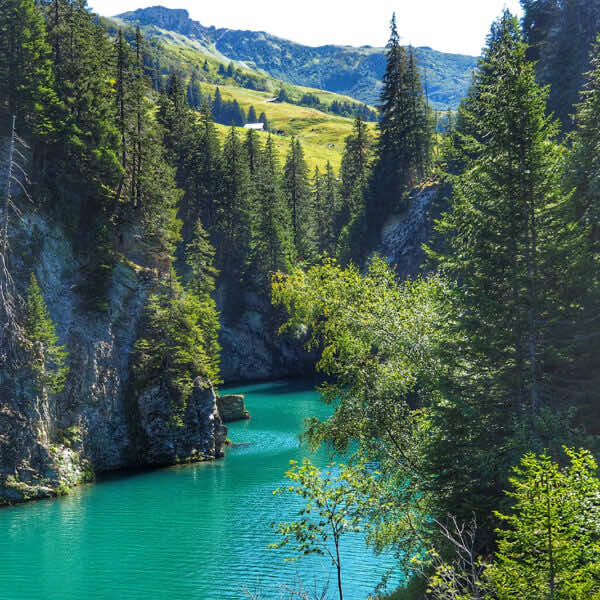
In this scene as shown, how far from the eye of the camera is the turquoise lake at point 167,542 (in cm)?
2344

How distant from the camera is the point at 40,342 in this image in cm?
3544

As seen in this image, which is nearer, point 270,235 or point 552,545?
point 552,545

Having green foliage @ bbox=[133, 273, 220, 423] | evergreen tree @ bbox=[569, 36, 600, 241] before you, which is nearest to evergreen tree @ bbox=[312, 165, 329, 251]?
green foliage @ bbox=[133, 273, 220, 423]

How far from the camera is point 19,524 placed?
30.3 m

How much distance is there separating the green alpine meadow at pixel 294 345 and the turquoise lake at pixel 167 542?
0.20 metres

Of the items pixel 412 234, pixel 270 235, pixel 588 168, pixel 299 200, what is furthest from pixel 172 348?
pixel 299 200

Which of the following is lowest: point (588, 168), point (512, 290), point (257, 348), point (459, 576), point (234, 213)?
point (257, 348)

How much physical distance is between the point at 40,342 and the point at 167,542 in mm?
15393

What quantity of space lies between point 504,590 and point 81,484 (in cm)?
3475

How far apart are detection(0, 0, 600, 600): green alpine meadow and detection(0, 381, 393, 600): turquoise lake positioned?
20 cm

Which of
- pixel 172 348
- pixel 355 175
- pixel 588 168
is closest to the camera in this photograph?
pixel 588 168

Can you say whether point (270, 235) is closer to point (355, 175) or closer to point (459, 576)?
point (355, 175)

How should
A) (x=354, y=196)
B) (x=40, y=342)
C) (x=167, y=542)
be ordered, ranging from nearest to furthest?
(x=167, y=542) < (x=40, y=342) < (x=354, y=196)

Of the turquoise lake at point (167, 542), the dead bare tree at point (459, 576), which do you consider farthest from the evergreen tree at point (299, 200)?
the dead bare tree at point (459, 576)
